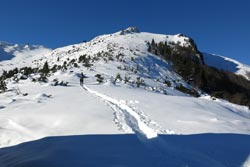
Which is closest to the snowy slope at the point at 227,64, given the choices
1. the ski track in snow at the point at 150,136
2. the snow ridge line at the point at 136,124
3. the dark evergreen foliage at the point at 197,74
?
the dark evergreen foliage at the point at 197,74

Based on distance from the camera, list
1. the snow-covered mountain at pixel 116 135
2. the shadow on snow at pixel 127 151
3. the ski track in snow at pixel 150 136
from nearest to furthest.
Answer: the shadow on snow at pixel 127 151 → the snow-covered mountain at pixel 116 135 → the ski track in snow at pixel 150 136

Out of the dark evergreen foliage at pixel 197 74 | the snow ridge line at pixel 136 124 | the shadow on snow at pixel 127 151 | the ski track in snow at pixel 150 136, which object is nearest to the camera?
the shadow on snow at pixel 127 151

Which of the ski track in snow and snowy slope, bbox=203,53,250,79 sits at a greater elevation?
snowy slope, bbox=203,53,250,79

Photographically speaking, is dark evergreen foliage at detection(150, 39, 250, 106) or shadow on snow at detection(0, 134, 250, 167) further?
dark evergreen foliage at detection(150, 39, 250, 106)

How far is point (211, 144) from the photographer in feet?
28.4

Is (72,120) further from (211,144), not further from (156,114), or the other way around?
(211,144)

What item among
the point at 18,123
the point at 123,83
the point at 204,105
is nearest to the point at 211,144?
the point at 18,123

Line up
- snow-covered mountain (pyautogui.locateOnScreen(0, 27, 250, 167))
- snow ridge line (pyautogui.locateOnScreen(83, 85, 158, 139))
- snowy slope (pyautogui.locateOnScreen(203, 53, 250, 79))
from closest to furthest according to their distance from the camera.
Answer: snow-covered mountain (pyautogui.locateOnScreen(0, 27, 250, 167)) < snow ridge line (pyautogui.locateOnScreen(83, 85, 158, 139)) < snowy slope (pyautogui.locateOnScreen(203, 53, 250, 79))

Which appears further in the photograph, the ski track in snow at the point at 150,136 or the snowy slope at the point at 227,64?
the snowy slope at the point at 227,64

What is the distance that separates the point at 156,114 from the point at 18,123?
5181mm

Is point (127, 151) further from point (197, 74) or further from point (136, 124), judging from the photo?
point (197, 74)

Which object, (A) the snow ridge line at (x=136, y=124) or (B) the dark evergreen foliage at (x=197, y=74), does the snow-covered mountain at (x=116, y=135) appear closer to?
(A) the snow ridge line at (x=136, y=124)

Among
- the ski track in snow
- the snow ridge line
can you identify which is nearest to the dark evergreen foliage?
the snow ridge line

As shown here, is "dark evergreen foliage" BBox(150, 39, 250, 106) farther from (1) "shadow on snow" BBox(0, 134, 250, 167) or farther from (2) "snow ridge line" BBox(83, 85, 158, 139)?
(1) "shadow on snow" BBox(0, 134, 250, 167)
